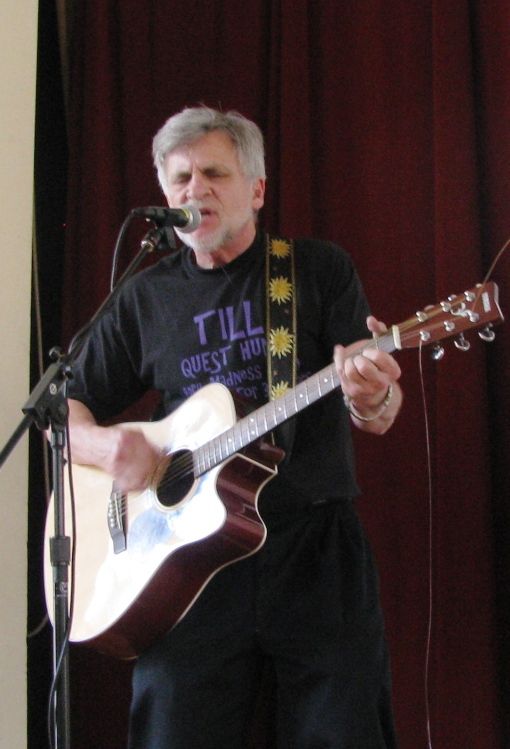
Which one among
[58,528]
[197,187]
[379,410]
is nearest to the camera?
[58,528]

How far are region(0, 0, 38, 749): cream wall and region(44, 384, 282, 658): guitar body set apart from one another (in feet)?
1.09

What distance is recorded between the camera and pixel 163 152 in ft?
6.48

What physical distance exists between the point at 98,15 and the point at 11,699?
1772 millimetres

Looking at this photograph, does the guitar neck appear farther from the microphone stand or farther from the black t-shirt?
the microphone stand

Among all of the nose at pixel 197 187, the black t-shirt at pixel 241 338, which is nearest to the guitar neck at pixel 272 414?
the black t-shirt at pixel 241 338

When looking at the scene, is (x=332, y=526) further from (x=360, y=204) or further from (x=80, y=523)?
(x=360, y=204)

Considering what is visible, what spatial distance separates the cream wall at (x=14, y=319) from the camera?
7.03 feet

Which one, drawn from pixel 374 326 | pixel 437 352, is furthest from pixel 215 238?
pixel 437 352

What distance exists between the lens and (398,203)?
2.22 meters

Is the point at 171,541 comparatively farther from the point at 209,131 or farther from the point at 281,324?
the point at 209,131

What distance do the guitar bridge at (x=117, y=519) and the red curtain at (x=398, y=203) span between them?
0.61 m

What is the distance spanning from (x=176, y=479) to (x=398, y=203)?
2.92ft

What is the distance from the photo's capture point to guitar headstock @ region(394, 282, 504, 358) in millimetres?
1379

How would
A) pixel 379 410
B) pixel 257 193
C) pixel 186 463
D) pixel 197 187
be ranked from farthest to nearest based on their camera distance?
1. pixel 257 193
2. pixel 197 187
3. pixel 186 463
4. pixel 379 410
